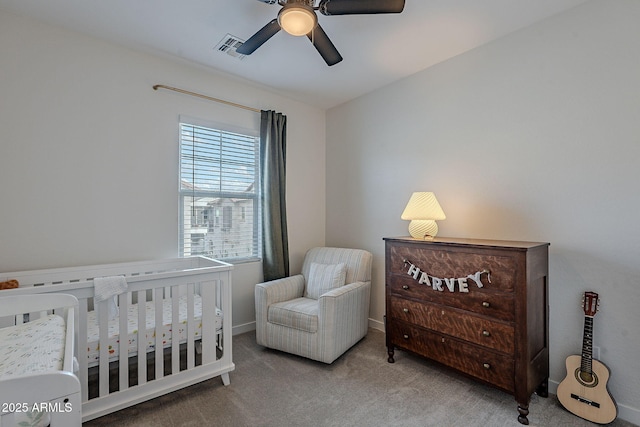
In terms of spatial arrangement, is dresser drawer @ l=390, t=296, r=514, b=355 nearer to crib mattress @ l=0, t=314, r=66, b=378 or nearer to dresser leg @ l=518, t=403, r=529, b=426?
dresser leg @ l=518, t=403, r=529, b=426

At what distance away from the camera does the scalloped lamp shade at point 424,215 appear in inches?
95.6

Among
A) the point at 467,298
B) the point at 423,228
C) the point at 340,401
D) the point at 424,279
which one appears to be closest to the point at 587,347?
the point at 467,298

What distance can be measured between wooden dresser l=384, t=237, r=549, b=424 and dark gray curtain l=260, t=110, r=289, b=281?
131cm

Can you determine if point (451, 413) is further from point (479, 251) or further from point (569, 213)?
point (569, 213)

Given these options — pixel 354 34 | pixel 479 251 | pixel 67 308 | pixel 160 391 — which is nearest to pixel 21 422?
pixel 67 308

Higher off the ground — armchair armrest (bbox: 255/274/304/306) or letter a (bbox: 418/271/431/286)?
letter a (bbox: 418/271/431/286)

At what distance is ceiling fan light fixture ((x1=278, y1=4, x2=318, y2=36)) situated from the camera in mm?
1562

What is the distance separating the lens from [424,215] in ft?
7.94

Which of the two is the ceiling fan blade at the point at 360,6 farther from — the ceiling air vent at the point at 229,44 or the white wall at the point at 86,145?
the white wall at the point at 86,145

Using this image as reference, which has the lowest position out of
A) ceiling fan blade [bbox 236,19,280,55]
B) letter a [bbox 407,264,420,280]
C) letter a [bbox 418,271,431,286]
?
letter a [bbox 418,271,431,286]

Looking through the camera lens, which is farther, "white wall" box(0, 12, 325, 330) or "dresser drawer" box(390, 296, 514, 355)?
"white wall" box(0, 12, 325, 330)

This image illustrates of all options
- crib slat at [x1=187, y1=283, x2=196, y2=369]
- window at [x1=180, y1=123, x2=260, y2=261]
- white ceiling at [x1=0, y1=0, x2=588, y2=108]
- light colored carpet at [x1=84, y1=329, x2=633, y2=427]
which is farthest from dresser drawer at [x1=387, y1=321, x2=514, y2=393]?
white ceiling at [x1=0, y1=0, x2=588, y2=108]

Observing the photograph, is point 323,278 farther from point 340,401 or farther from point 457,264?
point 457,264

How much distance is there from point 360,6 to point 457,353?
7.32 feet
